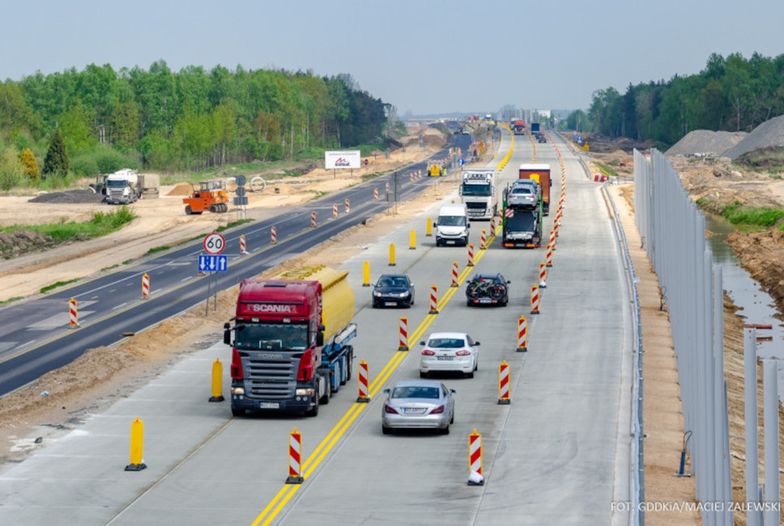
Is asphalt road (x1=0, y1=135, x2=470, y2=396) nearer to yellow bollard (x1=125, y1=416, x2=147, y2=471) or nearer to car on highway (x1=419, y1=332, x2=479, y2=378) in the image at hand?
yellow bollard (x1=125, y1=416, x2=147, y2=471)

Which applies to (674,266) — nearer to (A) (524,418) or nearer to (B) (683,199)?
(B) (683,199)

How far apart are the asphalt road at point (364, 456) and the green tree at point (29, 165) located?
128245 mm

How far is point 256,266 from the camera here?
8325 centimetres

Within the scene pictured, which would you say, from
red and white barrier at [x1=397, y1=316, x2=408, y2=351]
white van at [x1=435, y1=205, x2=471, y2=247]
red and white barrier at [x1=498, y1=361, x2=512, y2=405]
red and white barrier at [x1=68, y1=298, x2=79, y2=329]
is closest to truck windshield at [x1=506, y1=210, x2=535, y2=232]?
white van at [x1=435, y1=205, x2=471, y2=247]

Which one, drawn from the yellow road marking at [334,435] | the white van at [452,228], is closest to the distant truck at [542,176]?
the white van at [452,228]

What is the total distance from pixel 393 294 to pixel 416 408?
83.9 ft

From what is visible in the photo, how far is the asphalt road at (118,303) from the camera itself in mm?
54312

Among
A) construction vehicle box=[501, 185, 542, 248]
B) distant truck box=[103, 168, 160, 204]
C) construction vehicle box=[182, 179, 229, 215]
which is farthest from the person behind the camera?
distant truck box=[103, 168, 160, 204]

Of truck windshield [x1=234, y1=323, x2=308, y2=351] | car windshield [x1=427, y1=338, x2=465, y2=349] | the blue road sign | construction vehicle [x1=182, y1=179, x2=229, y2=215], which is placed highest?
truck windshield [x1=234, y1=323, x2=308, y2=351]

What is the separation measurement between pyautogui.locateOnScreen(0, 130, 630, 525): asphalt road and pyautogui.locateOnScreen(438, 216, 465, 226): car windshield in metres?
34.6

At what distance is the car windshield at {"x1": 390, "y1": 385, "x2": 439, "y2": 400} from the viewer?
1511 inches

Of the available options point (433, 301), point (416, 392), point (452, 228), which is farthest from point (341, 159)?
point (416, 392)

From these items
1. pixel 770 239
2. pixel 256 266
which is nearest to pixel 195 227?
pixel 256 266

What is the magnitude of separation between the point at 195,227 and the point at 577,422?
77.8 meters
